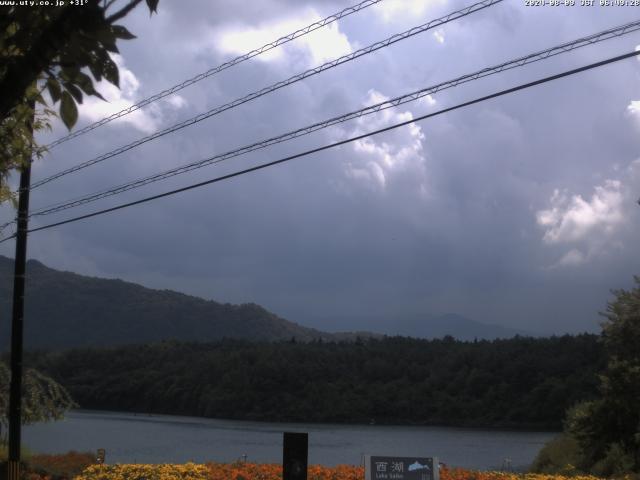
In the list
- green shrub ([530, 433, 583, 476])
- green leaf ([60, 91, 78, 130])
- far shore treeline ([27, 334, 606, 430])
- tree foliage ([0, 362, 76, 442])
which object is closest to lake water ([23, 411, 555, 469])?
green shrub ([530, 433, 583, 476])

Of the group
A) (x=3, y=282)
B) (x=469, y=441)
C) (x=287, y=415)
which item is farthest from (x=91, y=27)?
(x=3, y=282)

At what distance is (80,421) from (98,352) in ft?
22.7

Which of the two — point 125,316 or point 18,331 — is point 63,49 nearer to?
point 18,331

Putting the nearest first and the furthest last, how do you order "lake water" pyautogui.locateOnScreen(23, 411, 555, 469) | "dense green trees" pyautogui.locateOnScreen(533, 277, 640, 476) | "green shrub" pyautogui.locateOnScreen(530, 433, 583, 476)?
"dense green trees" pyautogui.locateOnScreen(533, 277, 640, 476) < "green shrub" pyautogui.locateOnScreen(530, 433, 583, 476) < "lake water" pyautogui.locateOnScreen(23, 411, 555, 469)

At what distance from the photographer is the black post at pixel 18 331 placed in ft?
48.7

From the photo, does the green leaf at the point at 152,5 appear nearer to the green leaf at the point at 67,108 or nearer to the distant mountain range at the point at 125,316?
the green leaf at the point at 67,108

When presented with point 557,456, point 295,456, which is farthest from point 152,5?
point 557,456

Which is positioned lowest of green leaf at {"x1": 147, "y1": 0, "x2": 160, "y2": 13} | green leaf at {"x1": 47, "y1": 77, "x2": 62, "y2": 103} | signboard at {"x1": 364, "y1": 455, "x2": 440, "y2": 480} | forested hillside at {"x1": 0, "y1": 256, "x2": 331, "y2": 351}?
signboard at {"x1": 364, "y1": 455, "x2": 440, "y2": 480}

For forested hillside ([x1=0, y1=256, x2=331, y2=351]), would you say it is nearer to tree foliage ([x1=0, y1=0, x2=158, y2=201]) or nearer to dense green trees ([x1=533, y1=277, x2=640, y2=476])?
dense green trees ([x1=533, y1=277, x2=640, y2=476])

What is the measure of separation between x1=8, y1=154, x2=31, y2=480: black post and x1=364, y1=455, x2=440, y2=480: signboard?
685 centimetres

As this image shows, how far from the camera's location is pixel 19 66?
4039 millimetres

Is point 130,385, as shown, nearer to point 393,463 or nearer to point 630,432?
point 630,432

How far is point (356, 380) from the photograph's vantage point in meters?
32.9

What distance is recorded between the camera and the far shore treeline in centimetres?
2989
